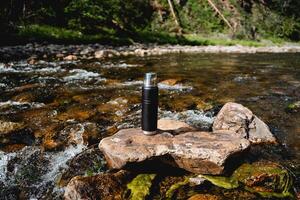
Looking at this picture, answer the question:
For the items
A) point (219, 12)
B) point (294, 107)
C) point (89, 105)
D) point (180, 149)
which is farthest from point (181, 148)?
point (219, 12)

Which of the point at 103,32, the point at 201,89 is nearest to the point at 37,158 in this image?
the point at 201,89

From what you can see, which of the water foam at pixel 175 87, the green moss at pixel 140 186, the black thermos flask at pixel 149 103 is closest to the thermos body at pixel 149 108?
the black thermos flask at pixel 149 103

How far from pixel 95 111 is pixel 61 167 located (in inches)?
106

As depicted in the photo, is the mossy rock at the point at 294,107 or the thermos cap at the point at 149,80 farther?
the mossy rock at the point at 294,107

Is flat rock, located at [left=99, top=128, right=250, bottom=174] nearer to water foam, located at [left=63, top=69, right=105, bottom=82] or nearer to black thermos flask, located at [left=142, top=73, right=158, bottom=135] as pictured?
black thermos flask, located at [left=142, top=73, right=158, bottom=135]

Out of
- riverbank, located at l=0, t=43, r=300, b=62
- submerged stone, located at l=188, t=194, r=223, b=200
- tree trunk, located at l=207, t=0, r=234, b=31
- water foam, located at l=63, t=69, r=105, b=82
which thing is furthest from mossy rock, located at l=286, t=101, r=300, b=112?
tree trunk, located at l=207, t=0, r=234, b=31

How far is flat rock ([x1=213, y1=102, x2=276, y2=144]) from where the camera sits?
604 centimetres

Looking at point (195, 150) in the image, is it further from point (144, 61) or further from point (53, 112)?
point (144, 61)

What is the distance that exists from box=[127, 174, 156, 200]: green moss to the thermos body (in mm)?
701

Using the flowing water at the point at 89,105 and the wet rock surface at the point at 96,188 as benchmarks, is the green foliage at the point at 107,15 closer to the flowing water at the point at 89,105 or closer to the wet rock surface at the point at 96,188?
the flowing water at the point at 89,105

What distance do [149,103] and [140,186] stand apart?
3.66ft

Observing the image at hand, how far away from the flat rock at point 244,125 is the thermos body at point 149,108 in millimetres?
1348

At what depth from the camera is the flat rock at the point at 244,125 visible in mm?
6041

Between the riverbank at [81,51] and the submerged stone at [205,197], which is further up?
the submerged stone at [205,197]
